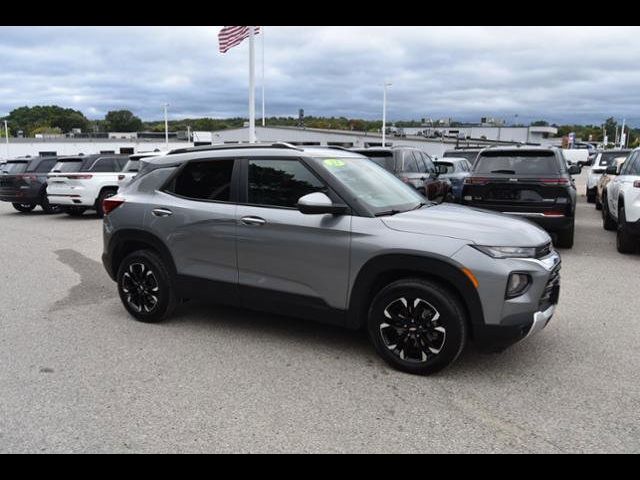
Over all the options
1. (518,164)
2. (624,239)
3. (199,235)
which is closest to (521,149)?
(518,164)

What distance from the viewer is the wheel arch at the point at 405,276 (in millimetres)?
4074

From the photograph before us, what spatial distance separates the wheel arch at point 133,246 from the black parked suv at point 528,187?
601 centimetres

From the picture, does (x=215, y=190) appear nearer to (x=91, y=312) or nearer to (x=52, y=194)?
(x=91, y=312)

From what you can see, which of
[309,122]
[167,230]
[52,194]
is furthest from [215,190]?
[309,122]

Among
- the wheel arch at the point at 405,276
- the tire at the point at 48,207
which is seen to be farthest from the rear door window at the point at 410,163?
the tire at the point at 48,207

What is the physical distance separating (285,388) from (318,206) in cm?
141

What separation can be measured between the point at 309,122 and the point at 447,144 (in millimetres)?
38451

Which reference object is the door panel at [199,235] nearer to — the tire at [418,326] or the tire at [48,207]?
the tire at [418,326]

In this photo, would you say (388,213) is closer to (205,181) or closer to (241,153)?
(241,153)

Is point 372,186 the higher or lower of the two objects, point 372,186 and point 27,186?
the higher

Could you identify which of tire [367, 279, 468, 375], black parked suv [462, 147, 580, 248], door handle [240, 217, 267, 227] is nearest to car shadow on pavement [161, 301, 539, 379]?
tire [367, 279, 468, 375]

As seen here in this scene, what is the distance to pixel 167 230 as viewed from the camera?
541 cm

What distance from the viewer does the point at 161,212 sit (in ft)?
17.9
